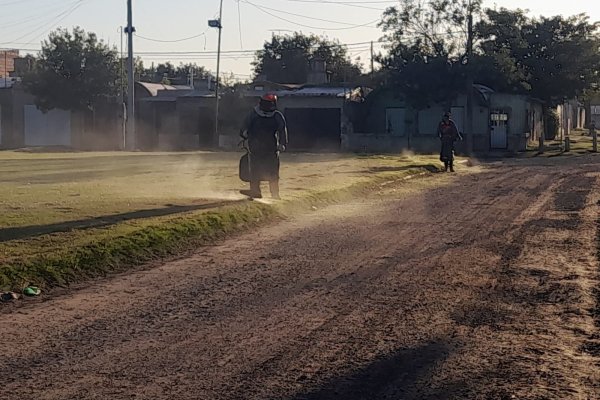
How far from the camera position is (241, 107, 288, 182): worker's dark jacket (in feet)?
53.4

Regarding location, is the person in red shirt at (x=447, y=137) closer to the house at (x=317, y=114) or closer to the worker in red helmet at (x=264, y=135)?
the worker in red helmet at (x=264, y=135)

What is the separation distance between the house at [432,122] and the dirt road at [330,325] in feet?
119

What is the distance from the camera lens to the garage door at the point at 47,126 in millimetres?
63344

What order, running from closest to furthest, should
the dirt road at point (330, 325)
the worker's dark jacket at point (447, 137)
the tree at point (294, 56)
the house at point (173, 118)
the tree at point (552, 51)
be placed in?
1. the dirt road at point (330, 325)
2. the worker's dark jacket at point (447, 137)
3. the tree at point (552, 51)
4. the house at point (173, 118)
5. the tree at point (294, 56)

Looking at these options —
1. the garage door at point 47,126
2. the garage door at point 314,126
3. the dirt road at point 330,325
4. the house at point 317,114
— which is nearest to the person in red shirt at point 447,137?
the dirt road at point 330,325

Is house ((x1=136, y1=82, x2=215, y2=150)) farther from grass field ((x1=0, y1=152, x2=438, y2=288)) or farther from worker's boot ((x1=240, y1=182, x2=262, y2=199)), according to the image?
worker's boot ((x1=240, y1=182, x2=262, y2=199))

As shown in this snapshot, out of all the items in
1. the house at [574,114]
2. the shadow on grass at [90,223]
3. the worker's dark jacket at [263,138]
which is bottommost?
the shadow on grass at [90,223]

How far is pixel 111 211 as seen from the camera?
14.0 metres

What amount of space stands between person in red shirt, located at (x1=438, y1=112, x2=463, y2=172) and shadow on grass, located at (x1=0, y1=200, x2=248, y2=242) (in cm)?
1495

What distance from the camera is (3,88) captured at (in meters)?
63.7

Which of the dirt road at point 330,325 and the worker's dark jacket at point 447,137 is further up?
the worker's dark jacket at point 447,137

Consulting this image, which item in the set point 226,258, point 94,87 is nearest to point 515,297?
point 226,258

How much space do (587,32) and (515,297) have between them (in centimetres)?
4977

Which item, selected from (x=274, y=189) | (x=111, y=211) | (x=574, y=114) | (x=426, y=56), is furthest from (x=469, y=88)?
(x=574, y=114)
